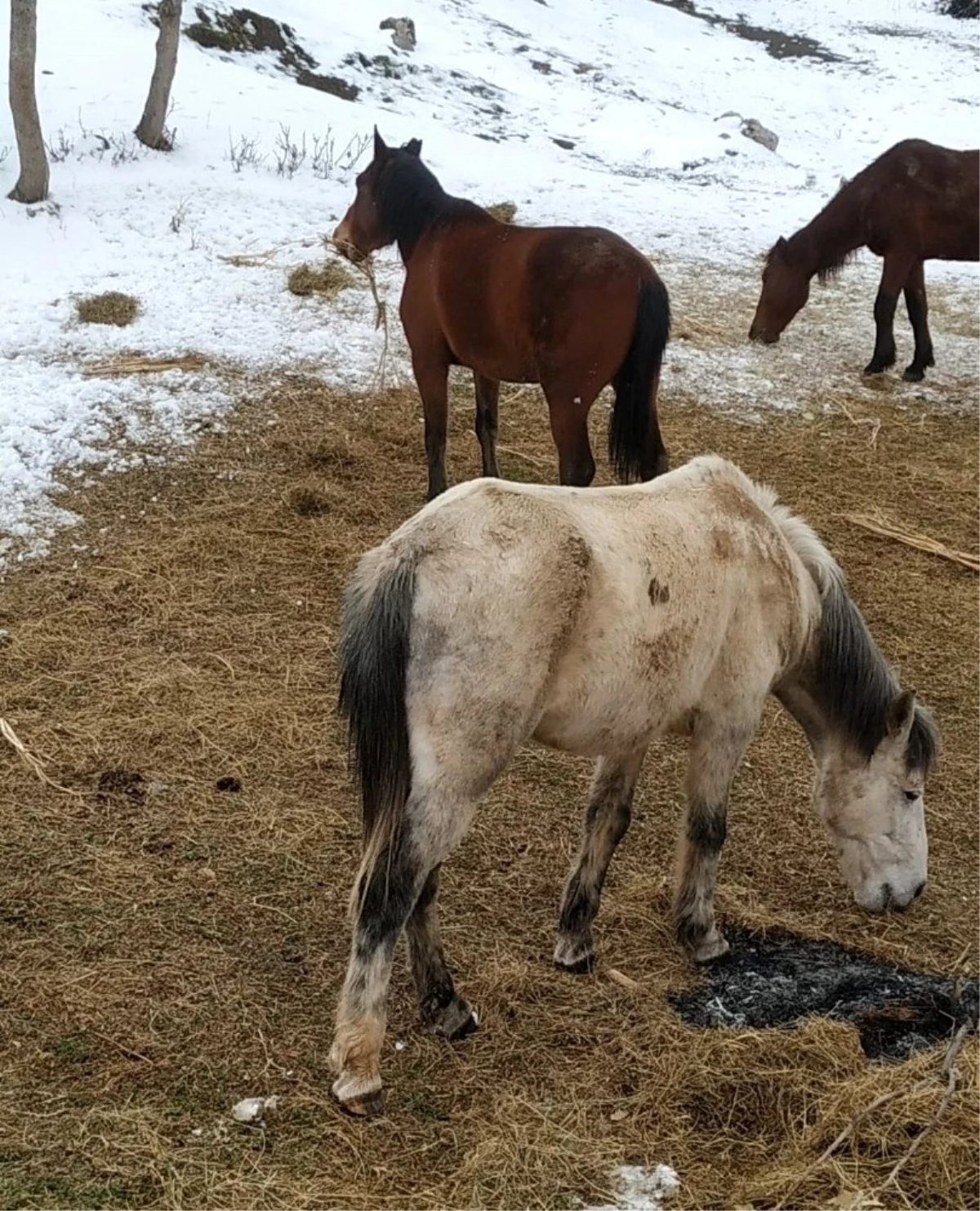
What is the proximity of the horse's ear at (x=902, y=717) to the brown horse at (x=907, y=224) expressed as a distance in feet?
22.4

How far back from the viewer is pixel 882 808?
3629 millimetres

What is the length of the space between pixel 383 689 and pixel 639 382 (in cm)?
364

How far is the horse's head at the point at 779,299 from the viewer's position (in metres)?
10.0

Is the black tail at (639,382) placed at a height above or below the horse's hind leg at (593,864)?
above

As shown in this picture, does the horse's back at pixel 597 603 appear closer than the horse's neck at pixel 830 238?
Yes

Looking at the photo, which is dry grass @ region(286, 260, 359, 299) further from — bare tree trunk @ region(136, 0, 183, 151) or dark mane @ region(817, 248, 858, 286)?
dark mane @ region(817, 248, 858, 286)

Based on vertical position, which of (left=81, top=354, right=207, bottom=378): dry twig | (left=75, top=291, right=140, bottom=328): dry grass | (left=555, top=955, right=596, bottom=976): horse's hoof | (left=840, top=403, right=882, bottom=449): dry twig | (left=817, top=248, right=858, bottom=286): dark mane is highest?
(left=817, top=248, right=858, bottom=286): dark mane

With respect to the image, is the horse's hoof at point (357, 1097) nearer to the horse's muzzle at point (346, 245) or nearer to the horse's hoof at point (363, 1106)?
the horse's hoof at point (363, 1106)

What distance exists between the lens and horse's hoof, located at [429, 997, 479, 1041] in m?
3.11

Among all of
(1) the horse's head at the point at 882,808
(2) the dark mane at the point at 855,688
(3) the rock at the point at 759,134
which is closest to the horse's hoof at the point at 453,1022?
(1) the horse's head at the point at 882,808

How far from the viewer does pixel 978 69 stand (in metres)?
22.2

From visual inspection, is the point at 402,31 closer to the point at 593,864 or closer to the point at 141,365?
the point at 141,365

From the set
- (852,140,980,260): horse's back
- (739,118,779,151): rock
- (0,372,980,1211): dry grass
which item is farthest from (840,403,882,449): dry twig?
(739,118,779,151): rock

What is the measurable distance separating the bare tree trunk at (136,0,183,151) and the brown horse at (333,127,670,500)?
17.2 feet
